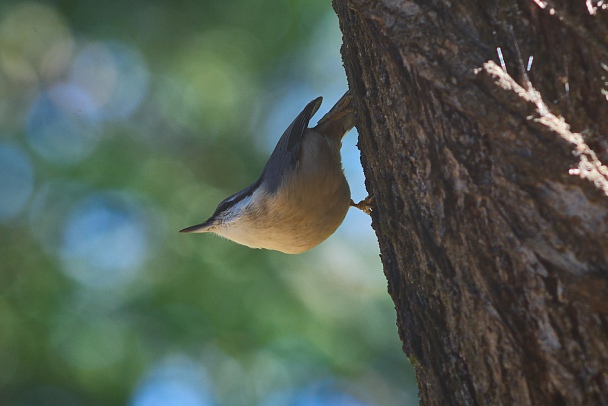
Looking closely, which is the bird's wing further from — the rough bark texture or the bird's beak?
the rough bark texture

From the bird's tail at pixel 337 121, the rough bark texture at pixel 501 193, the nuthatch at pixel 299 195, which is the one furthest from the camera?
the bird's tail at pixel 337 121

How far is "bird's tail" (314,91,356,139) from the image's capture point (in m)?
3.84

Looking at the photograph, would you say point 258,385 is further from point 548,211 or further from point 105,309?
point 548,211

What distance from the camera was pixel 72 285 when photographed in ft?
17.8

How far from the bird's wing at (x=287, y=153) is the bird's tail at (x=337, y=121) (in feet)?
0.34

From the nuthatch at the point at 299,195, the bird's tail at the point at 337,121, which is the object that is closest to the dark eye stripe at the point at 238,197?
the nuthatch at the point at 299,195

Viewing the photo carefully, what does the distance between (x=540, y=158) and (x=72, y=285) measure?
186 inches

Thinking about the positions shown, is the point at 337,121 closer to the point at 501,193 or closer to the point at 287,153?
the point at 287,153

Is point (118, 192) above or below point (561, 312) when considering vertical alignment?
above

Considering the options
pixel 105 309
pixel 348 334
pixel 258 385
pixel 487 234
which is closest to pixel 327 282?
pixel 348 334

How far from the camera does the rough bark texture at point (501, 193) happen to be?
1527mm

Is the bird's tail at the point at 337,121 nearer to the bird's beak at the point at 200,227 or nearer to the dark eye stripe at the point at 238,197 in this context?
the dark eye stripe at the point at 238,197

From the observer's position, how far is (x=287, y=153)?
373 centimetres

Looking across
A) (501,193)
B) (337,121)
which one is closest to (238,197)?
(337,121)
